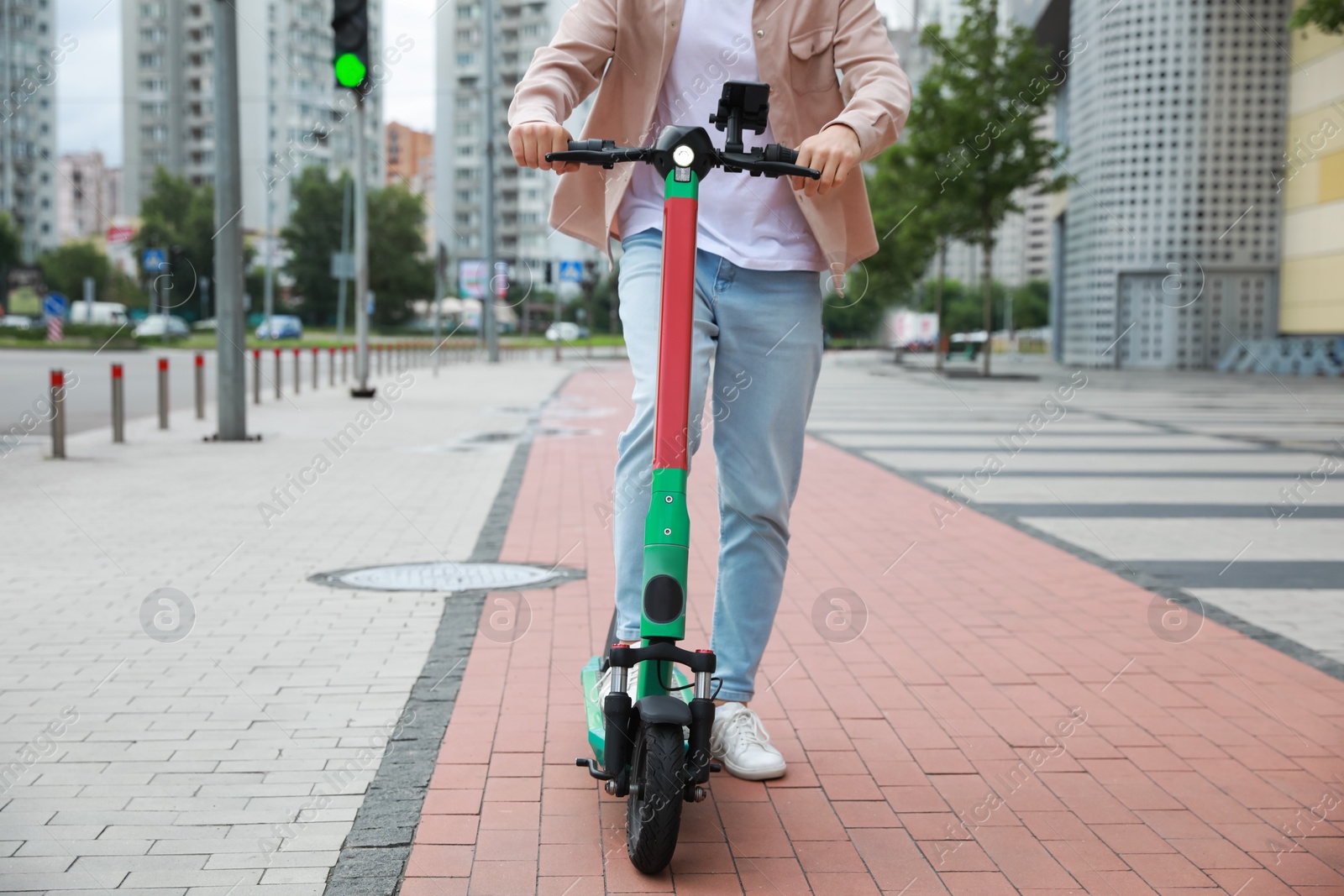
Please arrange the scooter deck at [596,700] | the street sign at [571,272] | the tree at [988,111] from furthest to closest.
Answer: the street sign at [571,272] < the tree at [988,111] < the scooter deck at [596,700]

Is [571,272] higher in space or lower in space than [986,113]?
lower

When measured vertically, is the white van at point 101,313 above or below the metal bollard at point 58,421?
above

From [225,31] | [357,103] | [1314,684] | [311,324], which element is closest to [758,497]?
[1314,684]

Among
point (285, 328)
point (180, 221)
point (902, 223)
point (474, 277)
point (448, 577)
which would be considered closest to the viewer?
point (448, 577)

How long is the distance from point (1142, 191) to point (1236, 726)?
33850 millimetres

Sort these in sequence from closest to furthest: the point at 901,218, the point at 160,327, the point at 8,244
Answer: the point at 901,218, the point at 160,327, the point at 8,244

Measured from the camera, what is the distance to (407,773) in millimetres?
3008

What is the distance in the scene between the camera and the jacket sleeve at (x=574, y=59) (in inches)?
106

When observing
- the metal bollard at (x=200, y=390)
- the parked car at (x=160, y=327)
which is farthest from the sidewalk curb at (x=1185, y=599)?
the parked car at (x=160, y=327)

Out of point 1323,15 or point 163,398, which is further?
point 1323,15

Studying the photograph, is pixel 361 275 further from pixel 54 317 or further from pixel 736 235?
pixel 54 317

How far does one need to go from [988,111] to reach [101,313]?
4942 centimetres

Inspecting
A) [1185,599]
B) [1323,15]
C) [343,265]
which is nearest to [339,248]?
[343,265]

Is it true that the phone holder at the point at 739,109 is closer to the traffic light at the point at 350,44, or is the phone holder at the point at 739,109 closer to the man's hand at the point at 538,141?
the man's hand at the point at 538,141
